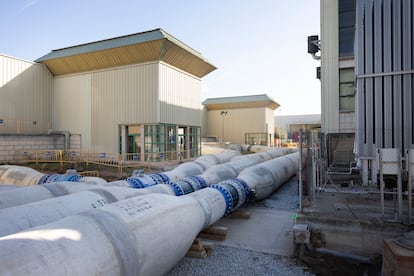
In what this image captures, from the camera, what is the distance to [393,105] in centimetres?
1095

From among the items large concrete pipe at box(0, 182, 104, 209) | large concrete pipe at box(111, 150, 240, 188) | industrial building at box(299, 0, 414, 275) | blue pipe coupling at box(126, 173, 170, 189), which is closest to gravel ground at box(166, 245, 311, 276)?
industrial building at box(299, 0, 414, 275)

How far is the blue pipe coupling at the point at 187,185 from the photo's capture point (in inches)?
344

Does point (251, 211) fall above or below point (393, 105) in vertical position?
below

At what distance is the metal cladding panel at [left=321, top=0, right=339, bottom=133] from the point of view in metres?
15.1

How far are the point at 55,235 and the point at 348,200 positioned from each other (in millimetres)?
8277

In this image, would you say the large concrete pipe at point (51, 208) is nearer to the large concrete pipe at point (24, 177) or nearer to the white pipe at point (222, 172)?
the white pipe at point (222, 172)

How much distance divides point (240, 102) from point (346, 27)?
99.6ft

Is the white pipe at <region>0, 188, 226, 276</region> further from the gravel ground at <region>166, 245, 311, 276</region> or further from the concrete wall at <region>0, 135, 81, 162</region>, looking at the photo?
the concrete wall at <region>0, 135, 81, 162</region>

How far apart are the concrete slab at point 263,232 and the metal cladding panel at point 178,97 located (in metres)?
15.3

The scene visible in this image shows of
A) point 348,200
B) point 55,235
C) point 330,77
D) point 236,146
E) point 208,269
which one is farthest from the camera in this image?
point 236,146

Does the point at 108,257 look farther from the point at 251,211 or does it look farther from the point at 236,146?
the point at 236,146

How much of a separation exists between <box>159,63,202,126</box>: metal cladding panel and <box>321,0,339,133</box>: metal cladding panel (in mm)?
12634

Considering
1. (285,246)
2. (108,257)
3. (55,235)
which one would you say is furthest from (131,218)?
(285,246)

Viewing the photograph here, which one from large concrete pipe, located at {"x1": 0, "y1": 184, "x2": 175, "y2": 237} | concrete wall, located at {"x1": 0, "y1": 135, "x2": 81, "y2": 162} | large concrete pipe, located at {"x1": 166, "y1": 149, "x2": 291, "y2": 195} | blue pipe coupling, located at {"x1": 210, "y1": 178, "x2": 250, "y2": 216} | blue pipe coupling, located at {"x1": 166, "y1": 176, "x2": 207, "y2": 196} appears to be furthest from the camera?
concrete wall, located at {"x1": 0, "y1": 135, "x2": 81, "y2": 162}
